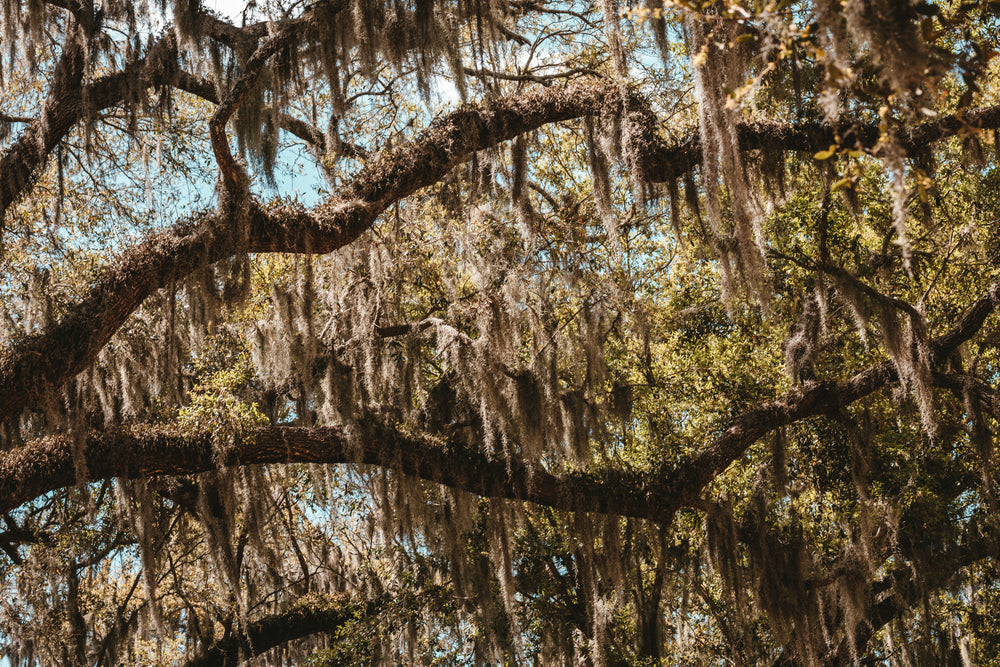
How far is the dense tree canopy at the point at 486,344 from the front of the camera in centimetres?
600

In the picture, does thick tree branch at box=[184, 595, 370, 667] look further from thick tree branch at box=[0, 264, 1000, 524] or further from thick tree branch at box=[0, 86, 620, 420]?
thick tree branch at box=[0, 86, 620, 420]

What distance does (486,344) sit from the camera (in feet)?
21.5

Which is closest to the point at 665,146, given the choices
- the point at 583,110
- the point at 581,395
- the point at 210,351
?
the point at 583,110

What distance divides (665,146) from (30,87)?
6.62 metres

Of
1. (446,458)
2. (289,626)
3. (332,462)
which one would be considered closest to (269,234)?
(332,462)

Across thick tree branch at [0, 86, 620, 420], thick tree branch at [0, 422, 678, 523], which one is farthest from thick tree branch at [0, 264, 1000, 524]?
thick tree branch at [0, 86, 620, 420]

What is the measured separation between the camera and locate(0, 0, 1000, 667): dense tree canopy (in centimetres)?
600

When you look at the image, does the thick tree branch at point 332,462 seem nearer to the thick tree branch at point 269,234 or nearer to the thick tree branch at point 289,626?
the thick tree branch at point 269,234

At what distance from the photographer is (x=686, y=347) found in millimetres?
9680

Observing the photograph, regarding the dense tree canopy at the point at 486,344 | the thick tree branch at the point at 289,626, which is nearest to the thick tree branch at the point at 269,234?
the dense tree canopy at the point at 486,344

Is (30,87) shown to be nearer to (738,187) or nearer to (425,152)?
(425,152)

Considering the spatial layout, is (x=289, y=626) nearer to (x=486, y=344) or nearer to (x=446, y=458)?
(x=446, y=458)

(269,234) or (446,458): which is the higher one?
(269,234)

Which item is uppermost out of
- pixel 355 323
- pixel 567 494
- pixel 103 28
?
pixel 103 28
